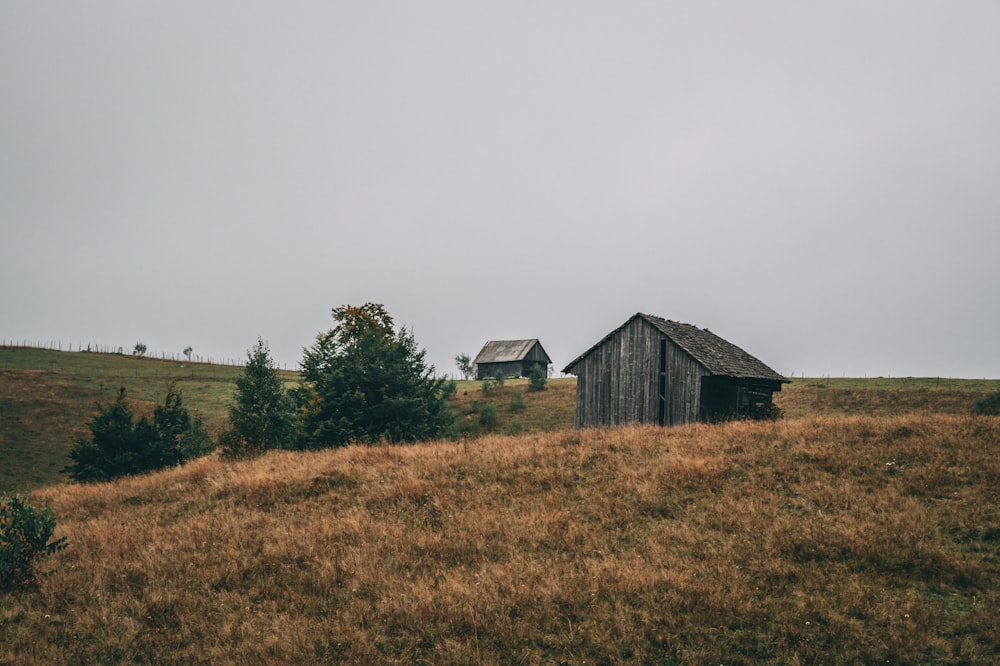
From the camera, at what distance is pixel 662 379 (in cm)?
2317

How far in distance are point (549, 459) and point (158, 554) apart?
8616 millimetres

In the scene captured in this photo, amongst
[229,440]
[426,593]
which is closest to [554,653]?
[426,593]

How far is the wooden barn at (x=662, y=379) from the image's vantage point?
2236 centimetres

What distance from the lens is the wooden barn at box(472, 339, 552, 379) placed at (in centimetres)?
6838

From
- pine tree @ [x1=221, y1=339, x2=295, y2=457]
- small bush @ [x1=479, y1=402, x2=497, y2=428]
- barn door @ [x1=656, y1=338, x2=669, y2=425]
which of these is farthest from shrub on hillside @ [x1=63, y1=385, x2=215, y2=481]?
small bush @ [x1=479, y1=402, x2=497, y2=428]

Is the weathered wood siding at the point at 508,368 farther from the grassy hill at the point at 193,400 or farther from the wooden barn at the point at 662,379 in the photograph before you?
the wooden barn at the point at 662,379

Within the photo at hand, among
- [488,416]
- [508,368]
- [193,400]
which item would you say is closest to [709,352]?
[488,416]

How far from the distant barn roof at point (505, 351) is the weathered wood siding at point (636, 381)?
141ft

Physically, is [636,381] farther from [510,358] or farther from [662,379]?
[510,358]

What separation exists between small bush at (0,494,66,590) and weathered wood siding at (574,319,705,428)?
1961 cm

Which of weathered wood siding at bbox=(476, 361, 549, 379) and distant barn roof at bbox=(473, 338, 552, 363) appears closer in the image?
weathered wood siding at bbox=(476, 361, 549, 379)

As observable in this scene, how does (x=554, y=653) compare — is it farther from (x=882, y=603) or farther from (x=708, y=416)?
(x=708, y=416)

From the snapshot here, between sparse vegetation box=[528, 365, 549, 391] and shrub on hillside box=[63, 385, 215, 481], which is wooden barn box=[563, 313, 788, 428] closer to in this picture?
shrub on hillside box=[63, 385, 215, 481]

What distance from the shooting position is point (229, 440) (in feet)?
74.3
